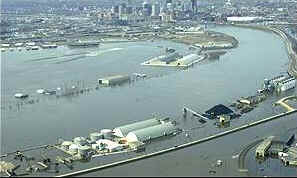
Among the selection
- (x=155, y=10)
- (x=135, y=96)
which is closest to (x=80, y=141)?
(x=135, y=96)

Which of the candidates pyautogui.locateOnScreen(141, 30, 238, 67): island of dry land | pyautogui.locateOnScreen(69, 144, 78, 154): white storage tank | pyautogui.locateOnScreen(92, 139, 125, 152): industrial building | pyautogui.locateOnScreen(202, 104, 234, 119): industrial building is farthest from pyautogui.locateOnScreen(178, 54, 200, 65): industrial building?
pyautogui.locateOnScreen(69, 144, 78, 154): white storage tank

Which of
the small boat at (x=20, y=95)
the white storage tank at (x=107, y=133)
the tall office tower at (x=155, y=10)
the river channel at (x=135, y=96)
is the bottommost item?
the river channel at (x=135, y=96)

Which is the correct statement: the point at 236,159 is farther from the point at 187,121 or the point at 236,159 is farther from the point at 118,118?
the point at 118,118

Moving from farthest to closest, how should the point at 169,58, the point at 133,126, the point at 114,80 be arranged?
the point at 169,58
the point at 114,80
the point at 133,126

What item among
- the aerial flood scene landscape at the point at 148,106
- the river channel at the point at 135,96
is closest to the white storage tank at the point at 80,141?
the aerial flood scene landscape at the point at 148,106

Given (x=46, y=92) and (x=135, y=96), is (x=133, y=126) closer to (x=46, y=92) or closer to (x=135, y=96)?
(x=135, y=96)

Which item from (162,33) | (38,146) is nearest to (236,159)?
(38,146)

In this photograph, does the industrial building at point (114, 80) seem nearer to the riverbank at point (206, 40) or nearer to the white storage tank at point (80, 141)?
the white storage tank at point (80, 141)
